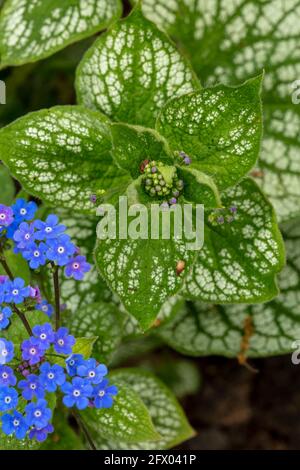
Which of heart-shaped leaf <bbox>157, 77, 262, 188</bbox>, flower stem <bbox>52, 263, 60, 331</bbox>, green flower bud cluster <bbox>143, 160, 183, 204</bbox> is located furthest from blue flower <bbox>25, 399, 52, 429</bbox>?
heart-shaped leaf <bbox>157, 77, 262, 188</bbox>

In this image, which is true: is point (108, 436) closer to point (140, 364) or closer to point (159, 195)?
point (159, 195)

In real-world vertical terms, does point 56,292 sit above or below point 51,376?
above

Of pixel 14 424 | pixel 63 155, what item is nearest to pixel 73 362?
pixel 14 424

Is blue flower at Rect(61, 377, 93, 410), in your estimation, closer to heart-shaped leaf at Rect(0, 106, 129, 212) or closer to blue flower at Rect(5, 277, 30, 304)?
blue flower at Rect(5, 277, 30, 304)

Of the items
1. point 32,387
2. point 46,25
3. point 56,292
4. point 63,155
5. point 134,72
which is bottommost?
point 32,387

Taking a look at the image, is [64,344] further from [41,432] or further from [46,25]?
[46,25]
